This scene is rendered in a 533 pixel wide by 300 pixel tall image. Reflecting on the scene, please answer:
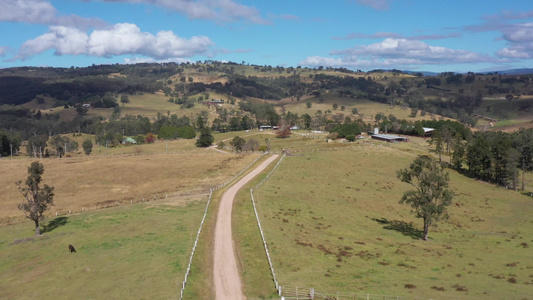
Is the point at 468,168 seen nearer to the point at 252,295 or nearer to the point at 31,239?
the point at 252,295

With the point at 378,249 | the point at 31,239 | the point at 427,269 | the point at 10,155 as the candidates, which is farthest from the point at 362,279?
the point at 10,155

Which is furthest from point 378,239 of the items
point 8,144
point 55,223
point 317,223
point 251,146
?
point 8,144

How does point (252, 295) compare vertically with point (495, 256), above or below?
above

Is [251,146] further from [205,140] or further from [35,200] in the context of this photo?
[35,200]

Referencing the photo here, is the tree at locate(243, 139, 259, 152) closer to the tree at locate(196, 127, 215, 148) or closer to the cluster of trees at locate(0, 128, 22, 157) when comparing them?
the tree at locate(196, 127, 215, 148)

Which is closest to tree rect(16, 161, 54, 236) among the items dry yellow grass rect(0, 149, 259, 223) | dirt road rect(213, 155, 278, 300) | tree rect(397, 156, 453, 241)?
dry yellow grass rect(0, 149, 259, 223)

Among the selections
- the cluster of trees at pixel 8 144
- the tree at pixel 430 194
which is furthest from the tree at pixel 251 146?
the cluster of trees at pixel 8 144

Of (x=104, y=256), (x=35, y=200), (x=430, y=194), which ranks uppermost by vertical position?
(x=35, y=200)
